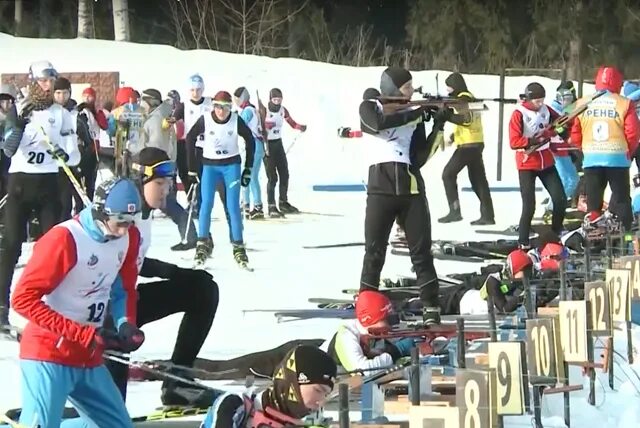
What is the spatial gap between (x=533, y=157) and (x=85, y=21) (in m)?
18.9

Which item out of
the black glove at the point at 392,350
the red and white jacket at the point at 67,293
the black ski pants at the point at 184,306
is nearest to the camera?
the red and white jacket at the point at 67,293

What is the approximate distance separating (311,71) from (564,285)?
19.1 metres

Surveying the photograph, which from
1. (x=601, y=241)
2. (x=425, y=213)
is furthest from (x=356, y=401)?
(x=601, y=241)

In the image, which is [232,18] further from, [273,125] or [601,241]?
[601,241]

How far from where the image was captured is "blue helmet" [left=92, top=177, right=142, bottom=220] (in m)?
4.51

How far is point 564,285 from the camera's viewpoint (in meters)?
6.30

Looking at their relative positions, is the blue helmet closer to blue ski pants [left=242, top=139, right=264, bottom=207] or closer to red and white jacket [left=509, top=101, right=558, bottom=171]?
red and white jacket [left=509, top=101, right=558, bottom=171]

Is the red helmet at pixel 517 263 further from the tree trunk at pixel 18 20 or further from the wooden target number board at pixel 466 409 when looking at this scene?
the tree trunk at pixel 18 20

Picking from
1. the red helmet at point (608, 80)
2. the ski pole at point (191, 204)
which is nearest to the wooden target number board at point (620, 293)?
the red helmet at point (608, 80)

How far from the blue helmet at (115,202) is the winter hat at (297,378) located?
0.87m

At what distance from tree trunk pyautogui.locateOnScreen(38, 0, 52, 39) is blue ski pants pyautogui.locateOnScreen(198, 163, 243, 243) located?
19338 mm

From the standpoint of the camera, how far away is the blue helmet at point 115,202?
4.51 m

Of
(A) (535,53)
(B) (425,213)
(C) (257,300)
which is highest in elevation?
(A) (535,53)

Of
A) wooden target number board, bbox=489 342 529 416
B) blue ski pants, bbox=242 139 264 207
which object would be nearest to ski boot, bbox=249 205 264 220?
blue ski pants, bbox=242 139 264 207
